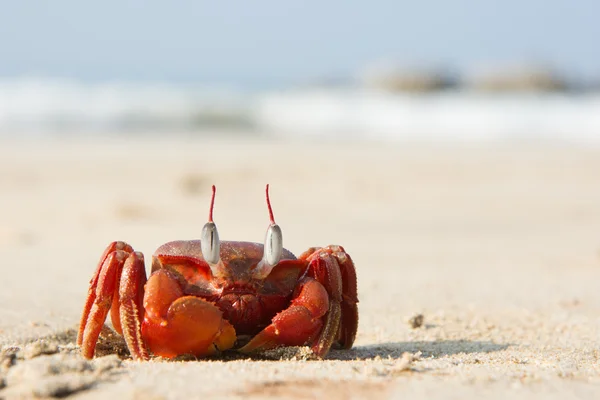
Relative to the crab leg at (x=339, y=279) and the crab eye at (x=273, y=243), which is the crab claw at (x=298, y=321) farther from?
the crab eye at (x=273, y=243)

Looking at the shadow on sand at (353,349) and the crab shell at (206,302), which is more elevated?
the crab shell at (206,302)

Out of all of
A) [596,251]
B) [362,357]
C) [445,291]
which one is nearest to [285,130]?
[596,251]

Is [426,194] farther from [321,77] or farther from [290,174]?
[321,77]

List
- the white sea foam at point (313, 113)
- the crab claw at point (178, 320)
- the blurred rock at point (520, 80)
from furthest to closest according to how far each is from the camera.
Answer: the blurred rock at point (520, 80) → the white sea foam at point (313, 113) → the crab claw at point (178, 320)

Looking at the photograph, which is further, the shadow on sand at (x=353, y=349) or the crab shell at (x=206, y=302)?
the shadow on sand at (x=353, y=349)

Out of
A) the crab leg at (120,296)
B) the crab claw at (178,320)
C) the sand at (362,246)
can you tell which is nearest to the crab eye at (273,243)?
the crab claw at (178,320)

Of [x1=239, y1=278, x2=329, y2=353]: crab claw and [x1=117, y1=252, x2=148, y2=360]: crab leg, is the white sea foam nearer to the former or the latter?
[x1=117, y1=252, x2=148, y2=360]: crab leg

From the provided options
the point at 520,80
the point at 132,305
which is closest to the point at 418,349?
the point at 132,305

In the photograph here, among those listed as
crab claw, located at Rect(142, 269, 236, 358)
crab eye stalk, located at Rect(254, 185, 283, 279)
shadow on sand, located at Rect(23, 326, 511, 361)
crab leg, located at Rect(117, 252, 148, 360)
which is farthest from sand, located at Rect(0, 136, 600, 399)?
crab eye stalk, located at Rect(254, 185, 283, 279)
